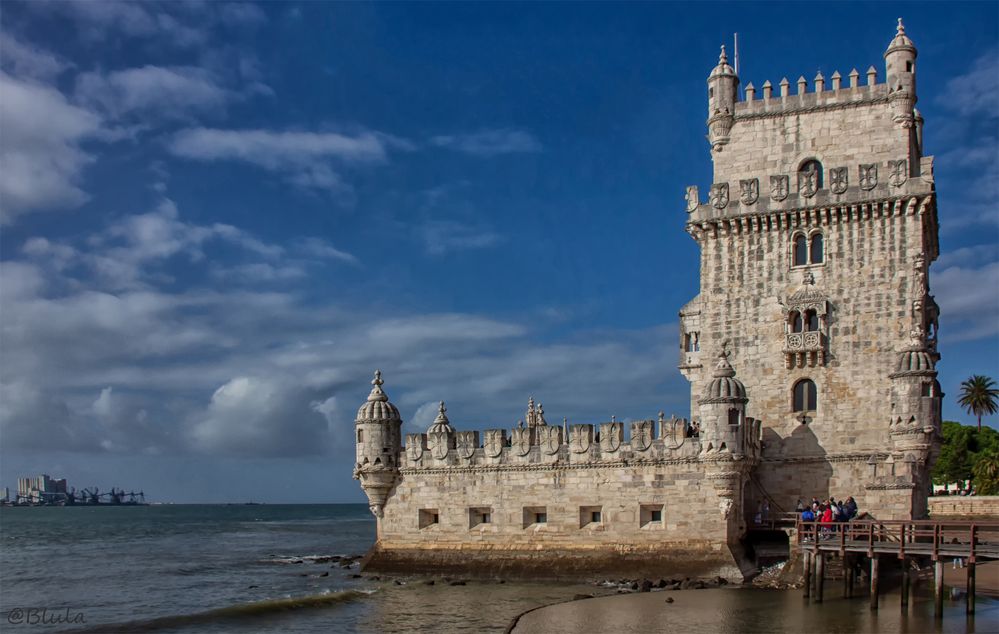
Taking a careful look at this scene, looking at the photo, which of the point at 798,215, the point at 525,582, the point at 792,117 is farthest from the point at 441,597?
the point at 792,117

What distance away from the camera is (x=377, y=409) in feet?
133

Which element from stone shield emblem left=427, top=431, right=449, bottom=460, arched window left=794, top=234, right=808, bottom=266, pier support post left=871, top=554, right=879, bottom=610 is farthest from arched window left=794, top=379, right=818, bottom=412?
stone shield emblem left=427, top=431, right=449, bottom=460

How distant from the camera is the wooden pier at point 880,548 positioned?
27.4 m

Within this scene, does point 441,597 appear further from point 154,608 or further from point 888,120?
point 888,120

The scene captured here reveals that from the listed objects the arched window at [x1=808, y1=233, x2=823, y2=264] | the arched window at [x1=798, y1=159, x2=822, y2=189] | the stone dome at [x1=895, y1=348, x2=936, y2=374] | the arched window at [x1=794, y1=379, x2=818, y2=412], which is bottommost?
the arched window at [x1=794, y1=379, x2=818, y2=412]

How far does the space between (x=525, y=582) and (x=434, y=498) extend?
5079 millimetres

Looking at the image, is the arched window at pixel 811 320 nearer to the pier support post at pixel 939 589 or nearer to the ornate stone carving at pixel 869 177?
the ornate stone carving at pixel 869 177

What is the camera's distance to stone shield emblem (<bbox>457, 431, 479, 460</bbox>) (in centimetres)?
3925

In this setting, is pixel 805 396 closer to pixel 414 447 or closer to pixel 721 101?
pixel 721 101

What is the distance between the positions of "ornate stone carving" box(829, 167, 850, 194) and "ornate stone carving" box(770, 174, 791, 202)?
5.16 ft

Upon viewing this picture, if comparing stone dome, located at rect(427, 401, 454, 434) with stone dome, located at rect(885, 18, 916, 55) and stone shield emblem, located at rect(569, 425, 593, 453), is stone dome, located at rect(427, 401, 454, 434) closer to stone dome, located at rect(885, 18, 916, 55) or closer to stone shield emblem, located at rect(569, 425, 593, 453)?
stone shield emblem, located at rect(569, 425, 593, 453)

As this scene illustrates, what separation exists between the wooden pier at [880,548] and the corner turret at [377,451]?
50.4 feet

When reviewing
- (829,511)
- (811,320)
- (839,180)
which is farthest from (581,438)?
(839,180)

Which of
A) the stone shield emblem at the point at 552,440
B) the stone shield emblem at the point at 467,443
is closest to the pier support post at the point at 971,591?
the stone shield emblem at the point at 552,440
